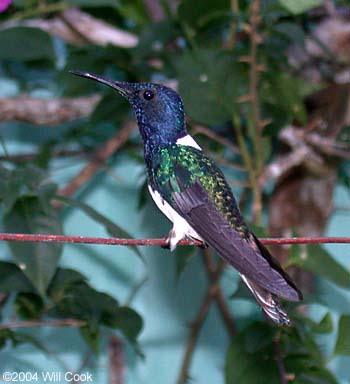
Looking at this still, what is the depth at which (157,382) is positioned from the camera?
1698 millimetres

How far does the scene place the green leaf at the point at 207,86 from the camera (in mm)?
1298

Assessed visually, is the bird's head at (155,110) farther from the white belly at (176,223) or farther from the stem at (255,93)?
the stem at (255,93)

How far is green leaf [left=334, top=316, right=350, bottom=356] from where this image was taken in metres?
1.16

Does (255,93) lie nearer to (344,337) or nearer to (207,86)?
(207,86)

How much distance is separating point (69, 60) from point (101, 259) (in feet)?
1.46

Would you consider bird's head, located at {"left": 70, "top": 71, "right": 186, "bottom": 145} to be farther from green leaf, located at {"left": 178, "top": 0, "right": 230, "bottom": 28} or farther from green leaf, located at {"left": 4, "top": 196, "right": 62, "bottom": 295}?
green leaf, located at {"left": 178, "top": 0, "right": 230, "bottom": 28}

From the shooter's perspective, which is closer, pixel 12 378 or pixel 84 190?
pixel 12 378

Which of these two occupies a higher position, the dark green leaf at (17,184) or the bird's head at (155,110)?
the bird's head at (155,110)

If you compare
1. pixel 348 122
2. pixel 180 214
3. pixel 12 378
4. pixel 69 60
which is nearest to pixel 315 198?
pixel 348 122

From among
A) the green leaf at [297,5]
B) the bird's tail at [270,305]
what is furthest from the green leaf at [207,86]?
the bird's tail at [270,305]

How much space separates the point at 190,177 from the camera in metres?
0.92

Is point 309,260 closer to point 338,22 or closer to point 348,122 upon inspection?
point 348,122

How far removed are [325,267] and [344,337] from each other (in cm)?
12
